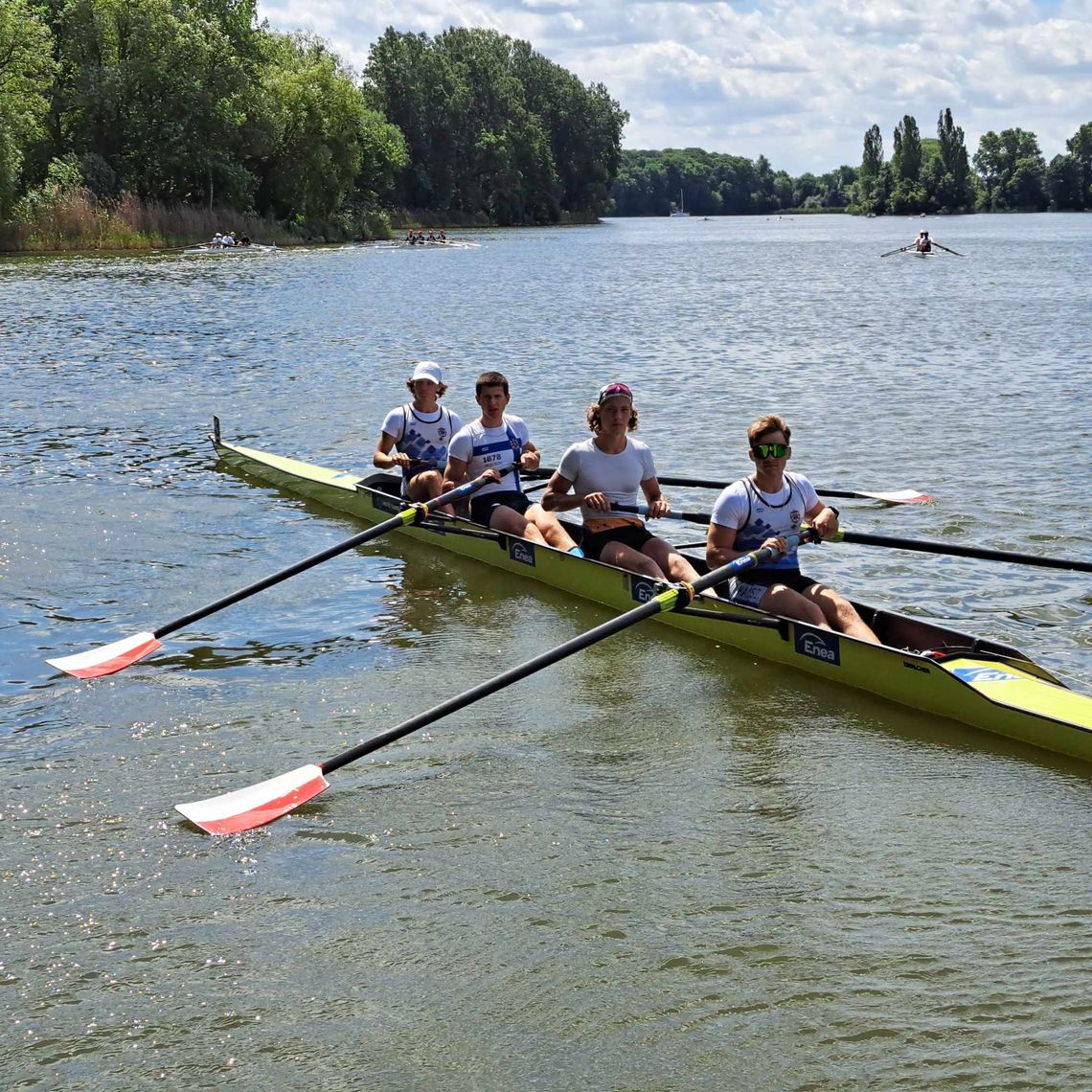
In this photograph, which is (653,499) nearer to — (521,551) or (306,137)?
(521,551)

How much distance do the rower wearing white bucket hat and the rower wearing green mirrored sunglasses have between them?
4332 mm

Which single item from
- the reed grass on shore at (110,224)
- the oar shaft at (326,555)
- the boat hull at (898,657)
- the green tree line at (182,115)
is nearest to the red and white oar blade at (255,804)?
the oar shaft at (326,555)

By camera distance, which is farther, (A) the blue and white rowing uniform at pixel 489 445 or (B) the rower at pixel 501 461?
(A) the blue and white rowing uniform at pixel 489 445

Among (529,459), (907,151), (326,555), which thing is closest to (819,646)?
(529,459)

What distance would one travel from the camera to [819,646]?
29.4ft

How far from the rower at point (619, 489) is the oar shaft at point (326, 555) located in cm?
140

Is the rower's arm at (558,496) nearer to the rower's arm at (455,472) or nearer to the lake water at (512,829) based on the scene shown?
the lake water at (512,829)

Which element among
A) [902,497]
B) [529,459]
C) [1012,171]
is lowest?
[902,497]

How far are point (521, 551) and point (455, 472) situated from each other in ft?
3.08

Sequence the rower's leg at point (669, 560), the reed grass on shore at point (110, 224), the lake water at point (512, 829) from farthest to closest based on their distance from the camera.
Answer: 1. the reed grass on shore at point (110, 224)
2. the rower's leg at point (669, 560)
3. the lake water at point (512, 829)

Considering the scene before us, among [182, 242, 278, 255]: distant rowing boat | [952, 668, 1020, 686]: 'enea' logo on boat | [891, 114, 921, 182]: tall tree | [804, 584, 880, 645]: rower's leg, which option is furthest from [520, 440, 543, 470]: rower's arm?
[891, 114, 921, 182]: tall tree

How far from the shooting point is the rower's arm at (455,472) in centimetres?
1180

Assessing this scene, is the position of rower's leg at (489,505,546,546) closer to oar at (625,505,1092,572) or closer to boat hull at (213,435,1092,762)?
boat hull at (213,435,1092,762)

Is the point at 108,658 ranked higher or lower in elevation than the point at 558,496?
lower
